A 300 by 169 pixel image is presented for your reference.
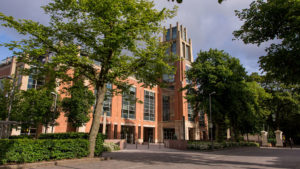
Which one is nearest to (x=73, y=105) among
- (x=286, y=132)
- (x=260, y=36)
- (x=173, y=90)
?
(x=260, y=36)

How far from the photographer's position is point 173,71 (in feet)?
46.1

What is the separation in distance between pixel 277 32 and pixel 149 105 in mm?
36640

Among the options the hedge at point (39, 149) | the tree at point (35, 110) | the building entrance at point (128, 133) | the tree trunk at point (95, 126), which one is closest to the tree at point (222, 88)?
the tree trunk at point (95, 126)

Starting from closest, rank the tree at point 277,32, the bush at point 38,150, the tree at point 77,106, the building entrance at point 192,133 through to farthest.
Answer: the bush at point 38,150 < the tree at point 277,32 < the tree at point 77,106 < the building entrance at point 192,133

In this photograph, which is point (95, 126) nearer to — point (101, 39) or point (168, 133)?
point (101, 39)

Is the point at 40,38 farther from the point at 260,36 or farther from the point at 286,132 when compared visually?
the point at 286,132

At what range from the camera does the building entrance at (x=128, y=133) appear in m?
42.7

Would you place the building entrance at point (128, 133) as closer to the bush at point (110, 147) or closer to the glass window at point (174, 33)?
the bush at point (110, 147)

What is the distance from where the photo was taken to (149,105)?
48.2 meters

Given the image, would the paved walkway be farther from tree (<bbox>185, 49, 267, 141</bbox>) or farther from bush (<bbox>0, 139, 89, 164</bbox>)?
tree (<bbox>185, 49, 267, 141</bbox>)

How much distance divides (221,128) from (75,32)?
24.5 m

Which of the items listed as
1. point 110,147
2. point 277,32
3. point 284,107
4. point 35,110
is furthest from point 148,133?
point 277,32

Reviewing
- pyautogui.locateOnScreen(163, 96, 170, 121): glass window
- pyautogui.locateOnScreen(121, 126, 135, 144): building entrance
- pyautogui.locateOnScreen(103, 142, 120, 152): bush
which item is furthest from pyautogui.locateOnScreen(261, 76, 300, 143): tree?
pyautogui.locateOnScreen(103, 142, 120, 152): bush

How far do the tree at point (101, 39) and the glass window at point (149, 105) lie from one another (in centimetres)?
3376
